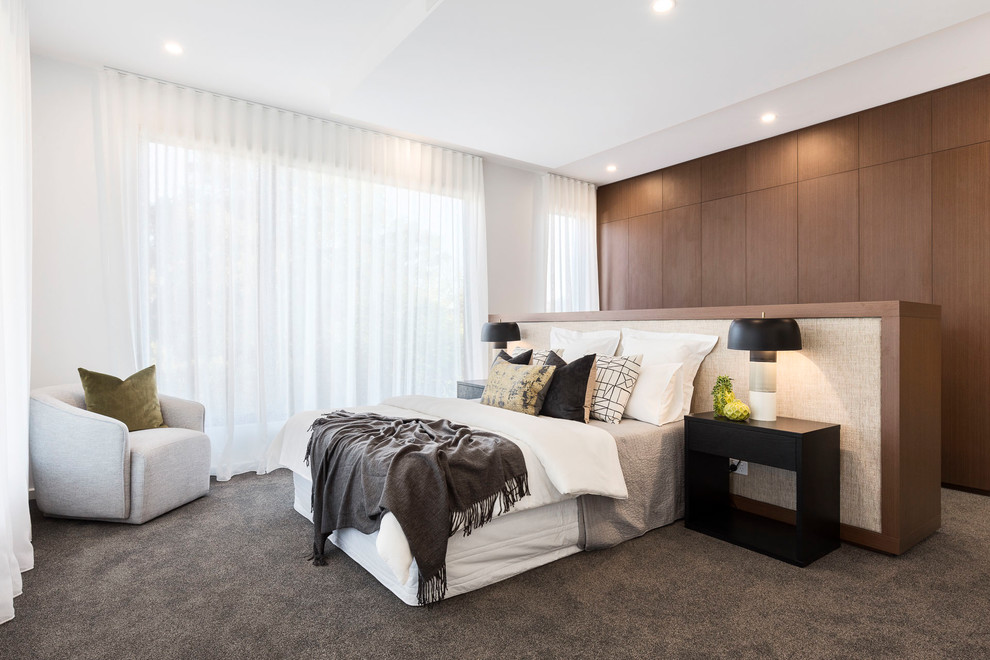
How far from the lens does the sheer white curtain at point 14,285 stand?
85.7 inches

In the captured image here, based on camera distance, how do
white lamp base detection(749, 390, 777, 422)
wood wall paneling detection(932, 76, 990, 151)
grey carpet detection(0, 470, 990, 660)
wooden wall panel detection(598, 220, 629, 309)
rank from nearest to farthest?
1. grey carpet detection(0, 470, 990, 660)
2. white lamp base detection(749, 390, 777, 422)
3. wood wall paneling detection(932, 76, 990, 151)
4. wooden wall panel detection(598, 220, 629, 309)

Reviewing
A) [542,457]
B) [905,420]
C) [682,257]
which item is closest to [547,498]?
[542,457]

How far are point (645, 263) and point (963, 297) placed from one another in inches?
106

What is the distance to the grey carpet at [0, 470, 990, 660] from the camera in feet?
6.00

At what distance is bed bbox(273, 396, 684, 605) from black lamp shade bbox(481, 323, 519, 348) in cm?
161

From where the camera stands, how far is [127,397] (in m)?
3.31

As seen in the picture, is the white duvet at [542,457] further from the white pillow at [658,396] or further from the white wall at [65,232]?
the white wall at [65,232]

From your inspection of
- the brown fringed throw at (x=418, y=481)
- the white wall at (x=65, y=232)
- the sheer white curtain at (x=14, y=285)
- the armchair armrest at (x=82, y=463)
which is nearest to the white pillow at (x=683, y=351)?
the brown fringed throw at (x=418, y=481)

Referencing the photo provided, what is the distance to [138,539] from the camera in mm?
2760

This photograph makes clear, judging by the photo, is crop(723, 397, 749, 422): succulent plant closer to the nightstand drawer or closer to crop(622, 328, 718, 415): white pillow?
the nightstand drawer

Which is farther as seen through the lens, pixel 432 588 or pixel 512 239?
pixel 512 239

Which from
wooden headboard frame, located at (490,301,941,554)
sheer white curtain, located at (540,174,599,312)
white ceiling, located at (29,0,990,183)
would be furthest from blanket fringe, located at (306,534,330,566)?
sheer white curtain, located at (540,174,599,312)

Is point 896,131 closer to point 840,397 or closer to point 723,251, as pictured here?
point 723,251

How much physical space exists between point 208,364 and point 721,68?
3.92 m
